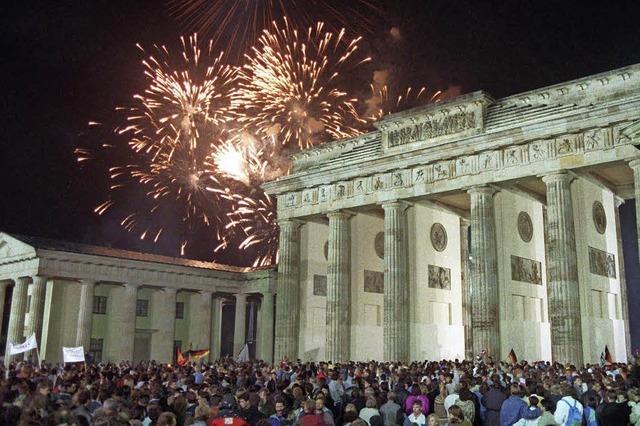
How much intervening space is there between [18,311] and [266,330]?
60.9 feet

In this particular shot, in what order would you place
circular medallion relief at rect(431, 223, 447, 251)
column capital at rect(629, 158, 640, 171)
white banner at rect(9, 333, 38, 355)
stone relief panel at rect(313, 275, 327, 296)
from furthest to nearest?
1. stone relief panel at rect(313, 275, 327, 296)
2. circular medallion relief at rect(431, 223, 447, 251)
3. column capital at rect(629, 158, 640, 171)
4. white banner at rect(9, 333, 38, 355)

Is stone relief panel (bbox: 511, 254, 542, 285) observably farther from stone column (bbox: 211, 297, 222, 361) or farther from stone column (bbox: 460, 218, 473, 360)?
stone column (bbox: 211, 297, 222, 361)

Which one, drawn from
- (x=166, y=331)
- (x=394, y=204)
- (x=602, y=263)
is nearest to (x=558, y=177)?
(x=602, y=263)

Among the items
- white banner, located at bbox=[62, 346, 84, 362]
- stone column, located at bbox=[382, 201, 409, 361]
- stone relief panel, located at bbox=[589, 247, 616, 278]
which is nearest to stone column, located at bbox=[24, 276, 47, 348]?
white banner, located at bbox=[62, 346, 84, 362]

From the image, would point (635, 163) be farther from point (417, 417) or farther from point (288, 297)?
point (288, 297)

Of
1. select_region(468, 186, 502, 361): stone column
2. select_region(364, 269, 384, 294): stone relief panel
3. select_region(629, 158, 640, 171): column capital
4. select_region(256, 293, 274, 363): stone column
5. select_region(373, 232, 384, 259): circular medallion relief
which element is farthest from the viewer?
select_region(256, 293, 274, 363): stone column

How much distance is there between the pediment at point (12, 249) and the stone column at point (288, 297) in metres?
16.8

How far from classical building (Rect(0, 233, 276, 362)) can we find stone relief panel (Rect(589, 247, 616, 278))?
87.9ft

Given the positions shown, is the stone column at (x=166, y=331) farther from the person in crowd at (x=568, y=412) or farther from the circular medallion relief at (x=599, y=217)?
the person in crowd at (x=568, y=412)

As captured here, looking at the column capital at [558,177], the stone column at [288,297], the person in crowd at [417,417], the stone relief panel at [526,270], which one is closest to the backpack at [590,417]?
the person in crowd at [417,417]

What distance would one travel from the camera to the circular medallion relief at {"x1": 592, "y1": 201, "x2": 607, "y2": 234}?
31359mm

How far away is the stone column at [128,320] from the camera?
145 feet

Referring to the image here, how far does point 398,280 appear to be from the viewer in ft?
111

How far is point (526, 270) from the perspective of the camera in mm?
33375
